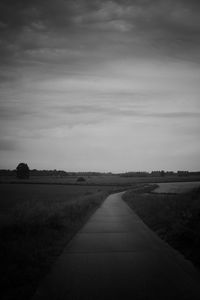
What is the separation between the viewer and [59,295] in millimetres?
5539

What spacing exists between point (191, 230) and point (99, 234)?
447cm

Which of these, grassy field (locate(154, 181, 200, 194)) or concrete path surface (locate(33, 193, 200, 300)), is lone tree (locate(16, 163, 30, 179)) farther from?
concrete path surface (locate(33, 193, 200, 300))

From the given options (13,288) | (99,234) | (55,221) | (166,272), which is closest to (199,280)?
(166,272)

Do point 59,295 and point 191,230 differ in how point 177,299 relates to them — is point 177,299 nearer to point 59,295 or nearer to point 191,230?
point 59,295

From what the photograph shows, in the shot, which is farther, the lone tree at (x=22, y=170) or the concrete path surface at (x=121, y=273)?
the lone tree at (x=22, y=170)

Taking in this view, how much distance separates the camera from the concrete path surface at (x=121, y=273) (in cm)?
562

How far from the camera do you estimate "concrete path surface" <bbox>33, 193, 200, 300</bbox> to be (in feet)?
18.5

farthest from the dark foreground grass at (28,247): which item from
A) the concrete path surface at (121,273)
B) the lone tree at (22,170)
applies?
the lone tree at (22,170)

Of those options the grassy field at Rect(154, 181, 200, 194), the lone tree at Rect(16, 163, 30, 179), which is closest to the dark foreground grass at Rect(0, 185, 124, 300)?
the grassy field at Rect(154, 181, 200, 194)

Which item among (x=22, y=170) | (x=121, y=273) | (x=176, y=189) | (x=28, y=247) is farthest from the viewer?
(x=22, y=170)

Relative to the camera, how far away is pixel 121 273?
688cm

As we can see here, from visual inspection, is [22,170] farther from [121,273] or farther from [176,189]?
[121,273]

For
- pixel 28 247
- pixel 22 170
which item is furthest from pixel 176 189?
pixel 22 170

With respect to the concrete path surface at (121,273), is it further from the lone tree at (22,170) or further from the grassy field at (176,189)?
the lone tree at (22,170)
